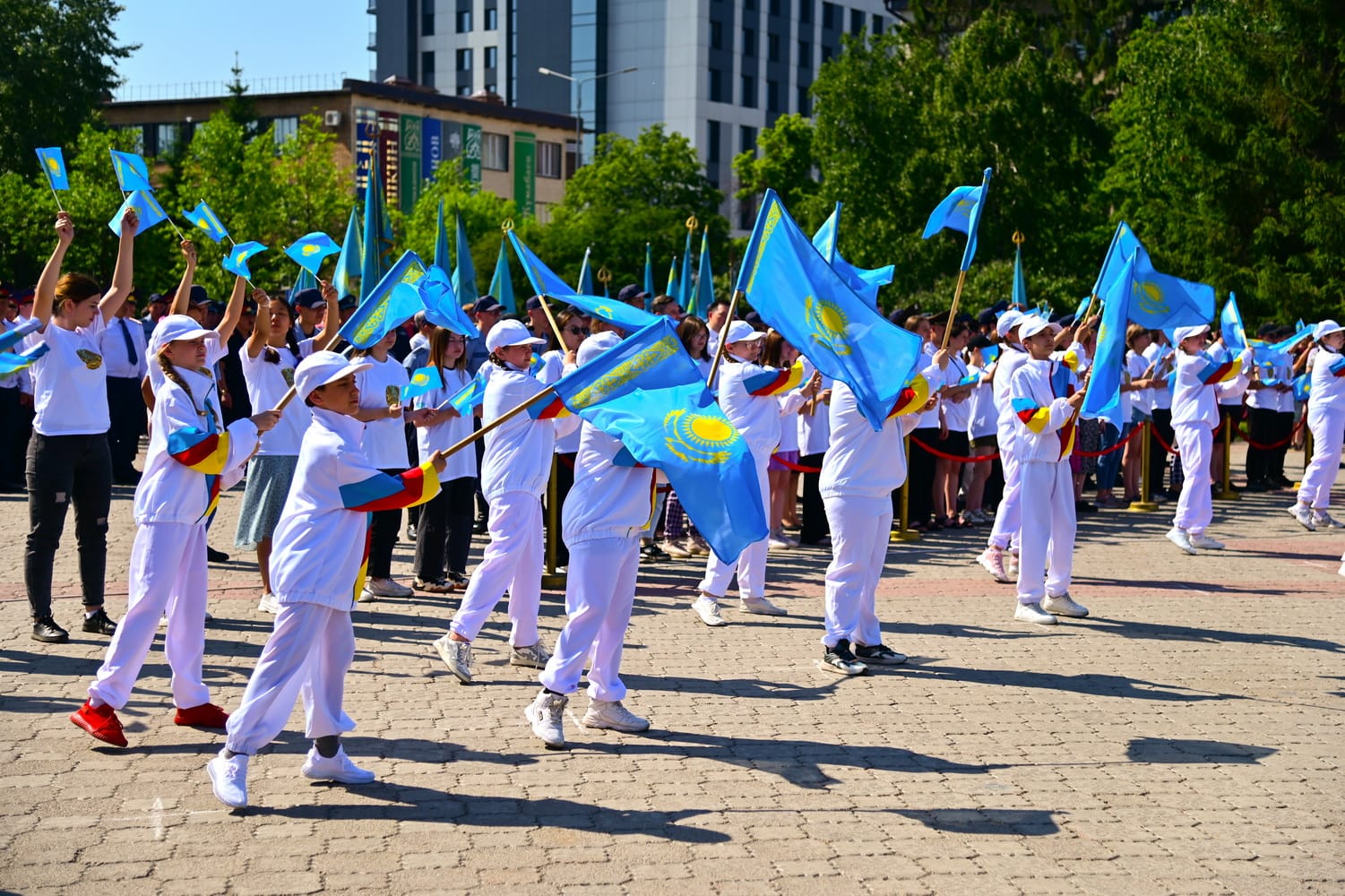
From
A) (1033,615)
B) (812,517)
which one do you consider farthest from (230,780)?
(812,517)

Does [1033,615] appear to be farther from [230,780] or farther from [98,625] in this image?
[230,780]

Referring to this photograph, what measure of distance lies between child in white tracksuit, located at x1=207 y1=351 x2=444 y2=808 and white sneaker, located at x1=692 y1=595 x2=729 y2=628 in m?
4.56

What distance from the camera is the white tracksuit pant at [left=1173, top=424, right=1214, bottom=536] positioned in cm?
1526

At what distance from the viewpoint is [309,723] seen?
6902 mm

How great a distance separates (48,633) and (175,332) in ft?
9.56

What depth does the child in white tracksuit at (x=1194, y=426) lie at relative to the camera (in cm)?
1513

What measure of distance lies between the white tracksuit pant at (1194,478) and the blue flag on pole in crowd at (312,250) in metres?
8.44

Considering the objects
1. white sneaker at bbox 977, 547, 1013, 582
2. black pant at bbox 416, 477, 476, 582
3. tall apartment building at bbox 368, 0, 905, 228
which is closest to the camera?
black pant at bbox 416, 477, 476, 582

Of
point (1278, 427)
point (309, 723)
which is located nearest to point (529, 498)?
point (309, 723)

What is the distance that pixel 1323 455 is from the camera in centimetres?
1736

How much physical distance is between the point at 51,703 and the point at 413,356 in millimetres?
5053

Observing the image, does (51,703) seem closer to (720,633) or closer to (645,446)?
(645,446)

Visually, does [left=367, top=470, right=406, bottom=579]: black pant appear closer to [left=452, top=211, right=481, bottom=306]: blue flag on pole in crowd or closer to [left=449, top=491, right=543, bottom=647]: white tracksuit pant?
[left=449, top=491, right=543, bottom=647]: white tracksuit pant

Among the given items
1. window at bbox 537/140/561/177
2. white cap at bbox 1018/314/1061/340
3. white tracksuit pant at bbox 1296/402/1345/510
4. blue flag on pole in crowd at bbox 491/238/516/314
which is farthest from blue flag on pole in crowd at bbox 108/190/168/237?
window at bbox 537/140/561/177
